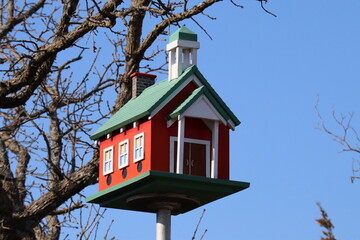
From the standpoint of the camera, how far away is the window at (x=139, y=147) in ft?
30.0

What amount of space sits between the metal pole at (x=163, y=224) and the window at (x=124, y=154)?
0.59 m

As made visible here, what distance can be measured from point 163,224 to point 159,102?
3.73 ft

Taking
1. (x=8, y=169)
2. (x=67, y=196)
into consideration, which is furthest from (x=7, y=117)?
(x=67, y=196)

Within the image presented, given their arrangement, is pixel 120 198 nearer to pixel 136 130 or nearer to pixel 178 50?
pixel 136 130

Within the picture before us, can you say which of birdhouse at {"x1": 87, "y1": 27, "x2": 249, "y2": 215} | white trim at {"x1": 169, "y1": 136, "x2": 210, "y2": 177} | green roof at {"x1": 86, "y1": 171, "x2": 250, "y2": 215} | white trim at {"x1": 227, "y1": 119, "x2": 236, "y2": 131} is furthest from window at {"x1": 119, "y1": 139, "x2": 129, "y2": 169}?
white trim at {"x1": 227, "y1": 119, "x2": 236, "y2": 131}

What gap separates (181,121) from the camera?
9.14m

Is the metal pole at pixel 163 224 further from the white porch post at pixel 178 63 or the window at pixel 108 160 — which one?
the white porch post at pixel 178 63

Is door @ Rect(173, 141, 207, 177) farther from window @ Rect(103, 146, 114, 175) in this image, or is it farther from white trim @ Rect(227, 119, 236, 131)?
window @ Rect(103, 146, 114, 175)

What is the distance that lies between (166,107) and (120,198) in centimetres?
98

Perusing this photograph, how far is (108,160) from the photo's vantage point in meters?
9.77

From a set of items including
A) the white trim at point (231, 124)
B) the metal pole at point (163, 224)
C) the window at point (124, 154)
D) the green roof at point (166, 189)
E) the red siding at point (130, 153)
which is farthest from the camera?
the white trim at point (231, 124)

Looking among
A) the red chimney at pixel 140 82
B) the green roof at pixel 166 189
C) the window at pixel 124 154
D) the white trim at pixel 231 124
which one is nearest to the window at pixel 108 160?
the window at pixel 124 154

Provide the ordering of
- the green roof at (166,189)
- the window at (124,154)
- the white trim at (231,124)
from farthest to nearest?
1. the white trim at (231,124)
2. the window at (124,154)
3. the green roof at (166,189)

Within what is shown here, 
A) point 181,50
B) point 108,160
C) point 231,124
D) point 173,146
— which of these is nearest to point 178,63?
point 181,50
